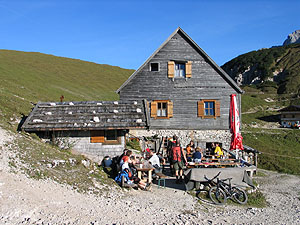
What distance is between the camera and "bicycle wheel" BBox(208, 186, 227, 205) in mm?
10812

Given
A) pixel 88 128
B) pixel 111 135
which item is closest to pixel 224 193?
pixel 111 135

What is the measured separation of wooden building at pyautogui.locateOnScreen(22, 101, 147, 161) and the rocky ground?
7.07 ft

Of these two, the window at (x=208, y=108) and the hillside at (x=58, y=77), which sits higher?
the hillside at (x=58, y=77)

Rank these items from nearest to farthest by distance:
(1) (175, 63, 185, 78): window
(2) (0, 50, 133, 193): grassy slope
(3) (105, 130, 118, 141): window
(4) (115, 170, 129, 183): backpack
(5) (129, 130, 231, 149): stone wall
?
(2) (0, 50, 133, 193): grassy slope → (4) (115, 170, 129, 183): backpack → (3) (105, 130, 118, 141): window → (5) (129, 130, 231, 149): stone wall → (1) (175, 63, 185, 78): window

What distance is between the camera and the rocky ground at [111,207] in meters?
7.43

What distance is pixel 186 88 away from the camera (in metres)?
20.8

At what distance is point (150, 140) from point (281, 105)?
5415 cm

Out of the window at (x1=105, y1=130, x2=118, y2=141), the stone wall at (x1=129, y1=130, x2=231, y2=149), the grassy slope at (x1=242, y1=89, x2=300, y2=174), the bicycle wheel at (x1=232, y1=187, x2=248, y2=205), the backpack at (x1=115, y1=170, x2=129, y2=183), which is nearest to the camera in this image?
the bicycle wheel at (x1=232, y1=187, x2=248, y2=205)

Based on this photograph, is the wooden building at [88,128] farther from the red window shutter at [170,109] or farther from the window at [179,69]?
the window at [179,69]

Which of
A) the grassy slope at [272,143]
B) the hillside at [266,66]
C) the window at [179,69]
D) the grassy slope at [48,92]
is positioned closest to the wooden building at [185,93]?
the window at [179,69]

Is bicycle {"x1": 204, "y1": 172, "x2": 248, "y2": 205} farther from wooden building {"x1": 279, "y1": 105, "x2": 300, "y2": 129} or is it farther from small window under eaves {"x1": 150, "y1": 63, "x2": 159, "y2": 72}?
wooden building {"x1": 279, "y1": 105, "x2": 300, "y2": 129}

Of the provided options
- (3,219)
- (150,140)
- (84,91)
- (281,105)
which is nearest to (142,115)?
(150,140)

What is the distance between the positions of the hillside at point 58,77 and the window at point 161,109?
17.1 meters

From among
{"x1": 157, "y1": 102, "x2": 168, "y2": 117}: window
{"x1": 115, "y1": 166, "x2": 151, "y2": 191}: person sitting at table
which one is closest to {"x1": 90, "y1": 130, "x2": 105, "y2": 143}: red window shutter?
{"x1": 115, "y1": 166, "x2": 151, "y2": 191}: person sitting at table
